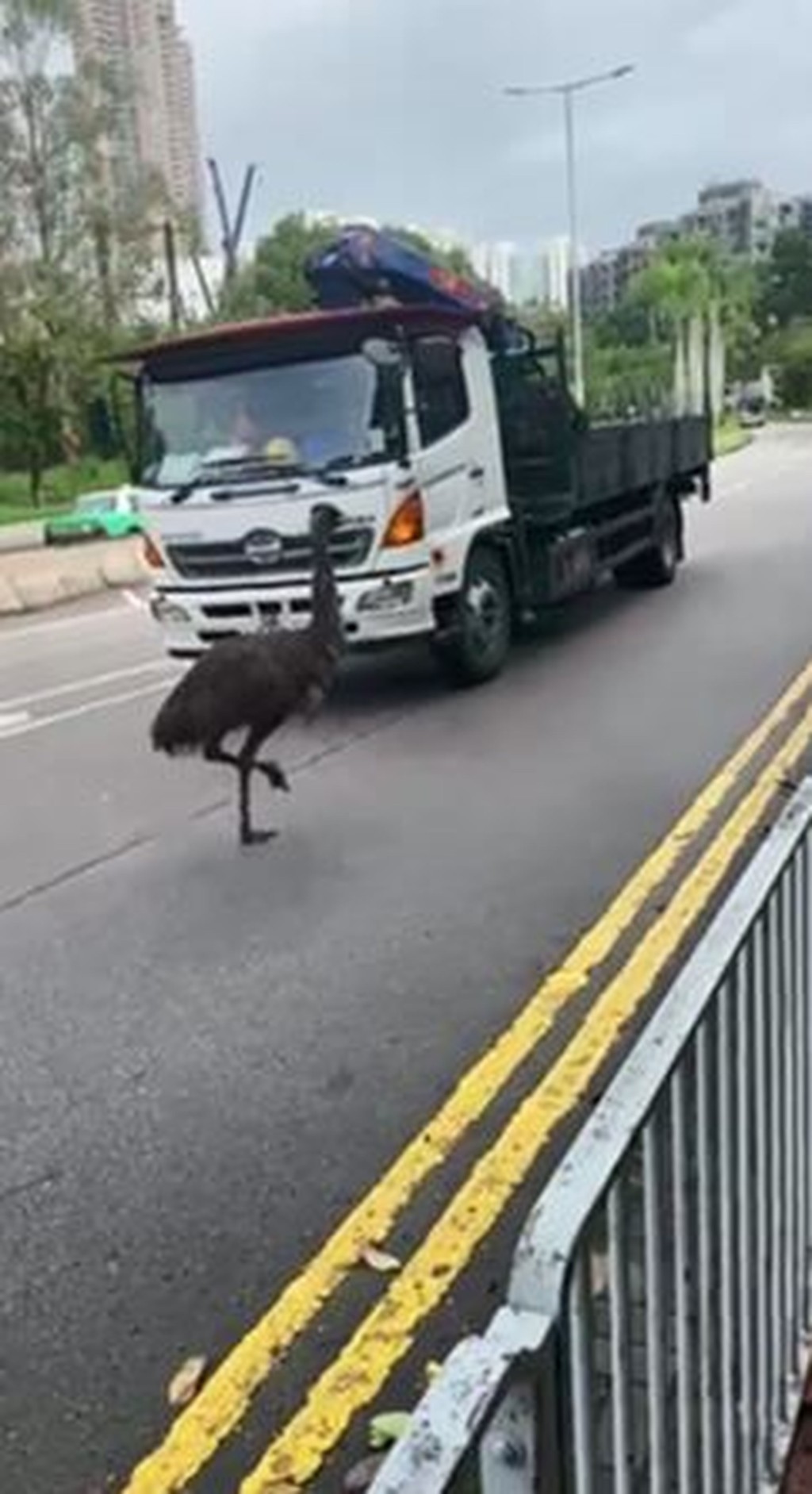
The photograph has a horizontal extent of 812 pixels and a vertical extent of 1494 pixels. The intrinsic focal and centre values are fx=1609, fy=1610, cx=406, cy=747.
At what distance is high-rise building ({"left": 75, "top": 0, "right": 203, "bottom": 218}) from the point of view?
47531mm

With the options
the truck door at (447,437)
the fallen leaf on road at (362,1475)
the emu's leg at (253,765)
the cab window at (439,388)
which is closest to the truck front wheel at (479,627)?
the truck door at (447,437)

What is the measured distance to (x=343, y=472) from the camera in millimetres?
9906

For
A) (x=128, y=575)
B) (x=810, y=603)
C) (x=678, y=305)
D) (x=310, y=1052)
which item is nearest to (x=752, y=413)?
(x=678, y=305)

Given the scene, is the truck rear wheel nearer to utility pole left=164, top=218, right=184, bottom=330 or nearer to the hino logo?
the hino logo

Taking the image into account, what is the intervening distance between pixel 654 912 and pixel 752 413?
79.8m

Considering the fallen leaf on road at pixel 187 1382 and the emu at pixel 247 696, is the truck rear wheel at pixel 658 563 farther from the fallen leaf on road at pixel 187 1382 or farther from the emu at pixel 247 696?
the fallen leaf on road at pixel 187 1382

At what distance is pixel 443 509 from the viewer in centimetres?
1050

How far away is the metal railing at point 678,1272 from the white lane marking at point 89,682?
9.90 meters

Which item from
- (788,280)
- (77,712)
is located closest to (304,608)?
(77,712)

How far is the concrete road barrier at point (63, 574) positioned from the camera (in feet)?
71.7

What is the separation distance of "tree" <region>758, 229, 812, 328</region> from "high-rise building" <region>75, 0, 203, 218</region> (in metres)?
60.7

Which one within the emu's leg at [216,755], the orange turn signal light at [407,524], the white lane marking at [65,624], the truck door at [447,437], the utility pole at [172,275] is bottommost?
the white lane marking at [65,624]

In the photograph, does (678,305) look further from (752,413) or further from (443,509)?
(443,509)

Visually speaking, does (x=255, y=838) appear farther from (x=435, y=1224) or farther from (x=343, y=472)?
(x=435, y=1224)
